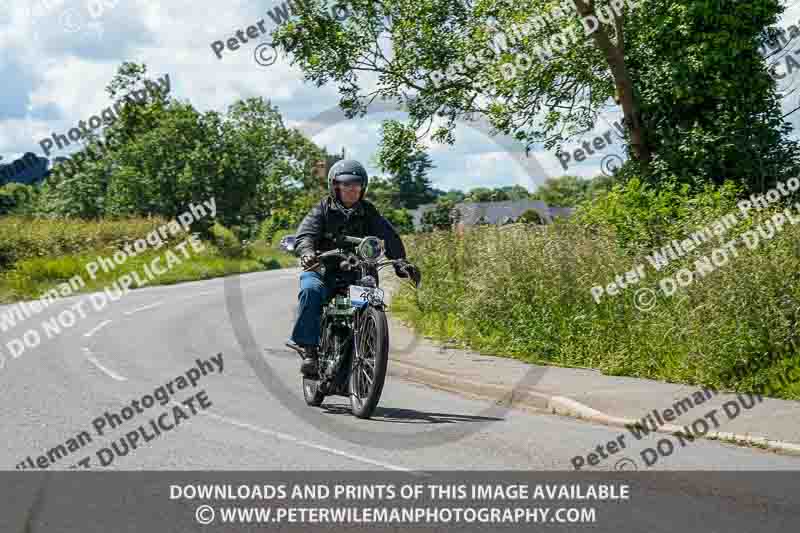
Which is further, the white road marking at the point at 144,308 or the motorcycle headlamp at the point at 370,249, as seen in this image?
the white road marking at the point at 144,308

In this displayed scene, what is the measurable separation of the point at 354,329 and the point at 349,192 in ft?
4.51

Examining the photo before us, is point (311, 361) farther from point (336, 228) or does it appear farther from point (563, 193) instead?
point (563, 193)

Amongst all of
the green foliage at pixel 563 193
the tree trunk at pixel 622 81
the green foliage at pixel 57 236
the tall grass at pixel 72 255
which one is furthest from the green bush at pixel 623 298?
the green foliage at pixel 563 193

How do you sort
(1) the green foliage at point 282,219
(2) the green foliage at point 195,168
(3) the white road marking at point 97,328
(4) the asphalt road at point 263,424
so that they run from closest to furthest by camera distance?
(4) the asphalt road at point 263,424, (3) the white road marking at point 97,328, (2) the green foliage at point 195,168, (1) the green foliage at point 282,219

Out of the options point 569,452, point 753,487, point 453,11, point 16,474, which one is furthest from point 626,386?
point 453,11

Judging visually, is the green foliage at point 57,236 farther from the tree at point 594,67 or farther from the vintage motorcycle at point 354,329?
the vintage motorcycle at point 354,329

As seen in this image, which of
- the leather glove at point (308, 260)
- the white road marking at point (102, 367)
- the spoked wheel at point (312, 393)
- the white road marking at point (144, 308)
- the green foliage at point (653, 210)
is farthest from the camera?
the white road marking at point (144, 308)

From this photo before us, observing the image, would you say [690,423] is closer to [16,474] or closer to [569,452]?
[569,452]

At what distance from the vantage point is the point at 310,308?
8.94m

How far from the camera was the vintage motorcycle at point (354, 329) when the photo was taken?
8195 millimetres

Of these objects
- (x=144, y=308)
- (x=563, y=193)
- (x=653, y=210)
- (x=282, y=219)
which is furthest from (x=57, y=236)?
(x=563, y=193)

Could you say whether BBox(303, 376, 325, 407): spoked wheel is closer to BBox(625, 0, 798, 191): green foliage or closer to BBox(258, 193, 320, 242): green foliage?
BBox(625, 0, 798, 191): green foliage

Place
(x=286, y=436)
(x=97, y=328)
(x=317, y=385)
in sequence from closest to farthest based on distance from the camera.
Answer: (x=286, y=436) < (x=317, y=385) < (x=97, y=328)

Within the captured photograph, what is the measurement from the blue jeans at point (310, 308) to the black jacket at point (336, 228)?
30 centimetres
